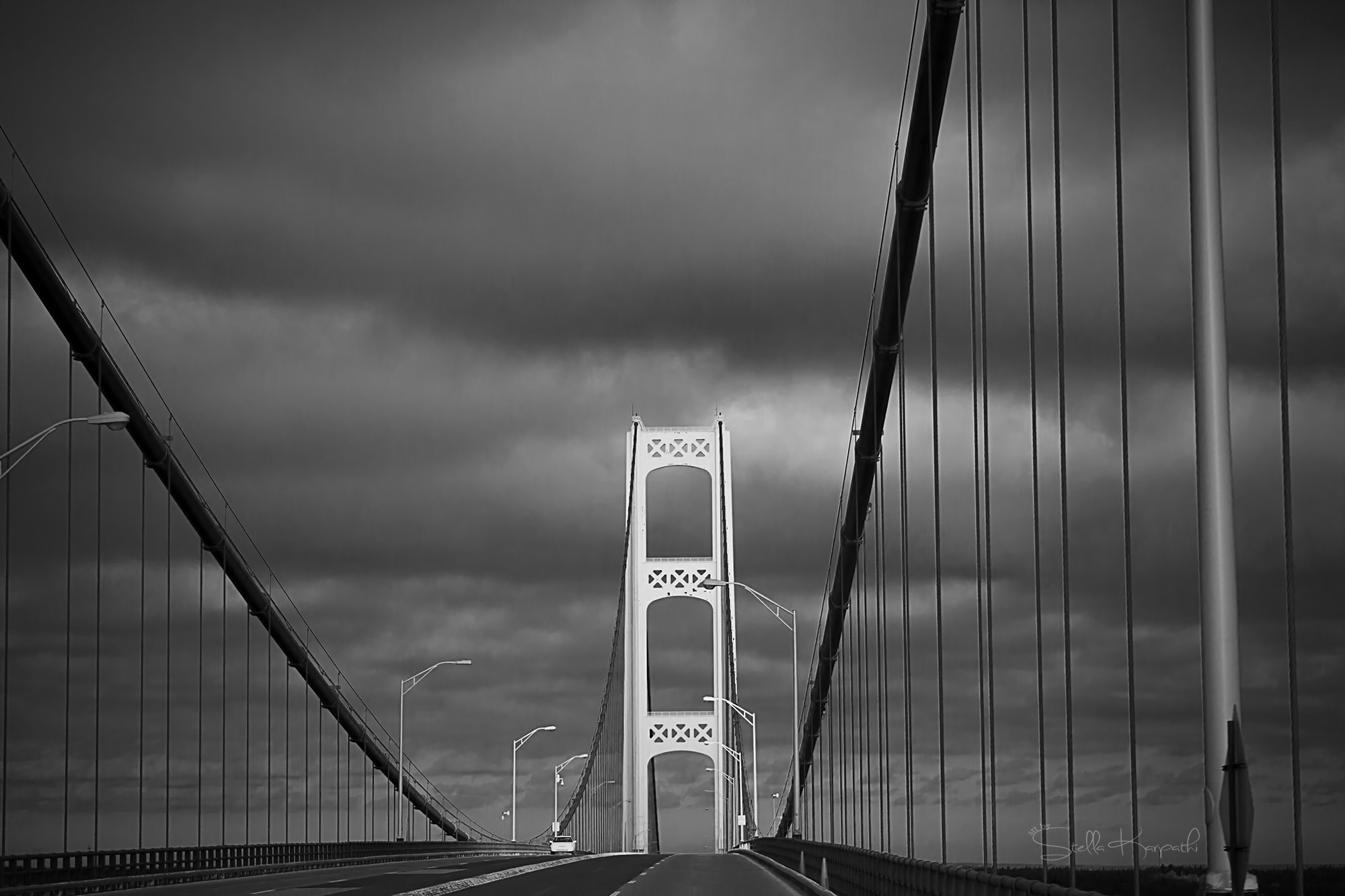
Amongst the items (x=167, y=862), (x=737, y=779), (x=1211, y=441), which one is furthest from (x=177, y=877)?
(x=737, y=779)

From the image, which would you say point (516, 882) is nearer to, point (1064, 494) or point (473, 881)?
point (473, 881)

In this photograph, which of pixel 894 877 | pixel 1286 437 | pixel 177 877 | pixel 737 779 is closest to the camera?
pixel 1286 437

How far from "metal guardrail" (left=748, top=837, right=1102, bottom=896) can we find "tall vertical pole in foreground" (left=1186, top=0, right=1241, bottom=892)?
2.11 m

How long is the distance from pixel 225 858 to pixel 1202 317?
38820 mm

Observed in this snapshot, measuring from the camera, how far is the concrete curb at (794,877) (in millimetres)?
27703

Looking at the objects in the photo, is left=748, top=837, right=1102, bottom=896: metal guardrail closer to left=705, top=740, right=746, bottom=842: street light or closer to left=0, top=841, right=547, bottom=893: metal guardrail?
left=0, top=841, right=547, bottom=893: metal guardrail

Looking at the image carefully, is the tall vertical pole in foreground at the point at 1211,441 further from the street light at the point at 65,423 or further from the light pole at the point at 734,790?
the light pole at the point at 734,790

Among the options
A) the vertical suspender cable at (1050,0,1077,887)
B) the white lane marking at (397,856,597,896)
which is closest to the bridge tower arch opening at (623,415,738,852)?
the white lane marking at (397,856,597,896)

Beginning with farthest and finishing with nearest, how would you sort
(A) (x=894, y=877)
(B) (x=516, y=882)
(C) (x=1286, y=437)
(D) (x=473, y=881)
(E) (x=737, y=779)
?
(E) (x=737, y=779) < (D) (x=473, y=881) < (B) (x=516, y=882) < (A) (x=894, y=877) < (C) (x=1286, y=437)

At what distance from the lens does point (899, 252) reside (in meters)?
28.3

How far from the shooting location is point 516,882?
107 ft

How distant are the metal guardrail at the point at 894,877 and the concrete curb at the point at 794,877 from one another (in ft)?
0.59

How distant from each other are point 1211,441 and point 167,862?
34.1 metres

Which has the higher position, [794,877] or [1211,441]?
[1211,441]
